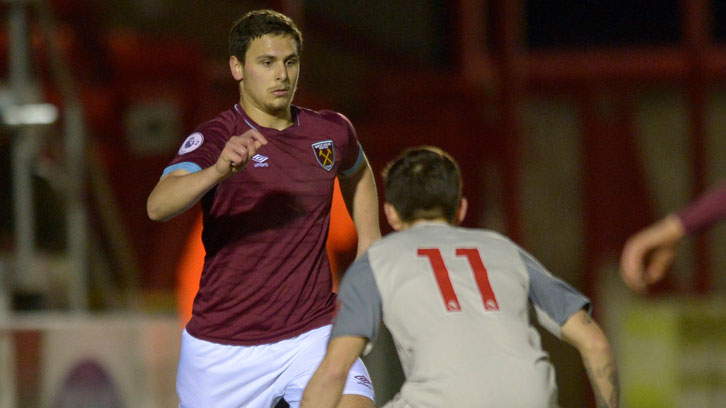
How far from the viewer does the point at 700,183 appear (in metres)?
13.1

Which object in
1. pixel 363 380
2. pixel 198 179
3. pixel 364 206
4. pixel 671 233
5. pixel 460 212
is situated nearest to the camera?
pixel 198 179

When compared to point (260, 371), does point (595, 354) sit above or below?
above

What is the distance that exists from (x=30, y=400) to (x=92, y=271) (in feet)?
8.20

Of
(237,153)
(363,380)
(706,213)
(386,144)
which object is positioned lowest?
(386,144)

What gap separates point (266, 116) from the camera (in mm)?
3889

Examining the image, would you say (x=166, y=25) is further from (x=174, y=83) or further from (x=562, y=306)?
(x=562, y=306)

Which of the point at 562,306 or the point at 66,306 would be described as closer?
the point at 562,306

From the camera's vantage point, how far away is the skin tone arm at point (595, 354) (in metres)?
3.22

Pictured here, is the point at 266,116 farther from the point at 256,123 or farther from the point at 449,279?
the point at 449,279

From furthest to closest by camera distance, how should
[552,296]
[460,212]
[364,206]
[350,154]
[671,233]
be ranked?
[364,206] → [350,154] → [671,233] → [460,212] → [552,296]

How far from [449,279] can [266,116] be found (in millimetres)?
1044

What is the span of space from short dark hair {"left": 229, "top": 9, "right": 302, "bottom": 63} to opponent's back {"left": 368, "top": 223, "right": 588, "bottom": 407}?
95cm

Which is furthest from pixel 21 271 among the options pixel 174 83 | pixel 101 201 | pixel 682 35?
pixel 682 35

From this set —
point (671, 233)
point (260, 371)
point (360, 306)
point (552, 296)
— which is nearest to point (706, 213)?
point (671, 233)
